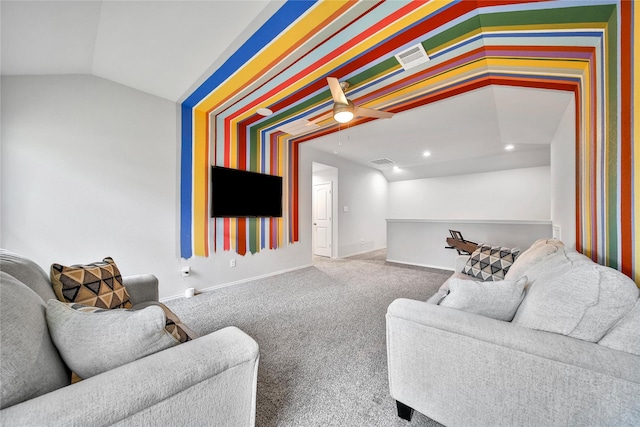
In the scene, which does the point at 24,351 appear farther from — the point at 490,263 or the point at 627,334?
the point at 490,263

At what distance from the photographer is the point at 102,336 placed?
2.34 feet

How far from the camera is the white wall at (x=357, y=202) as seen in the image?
528 centimetres

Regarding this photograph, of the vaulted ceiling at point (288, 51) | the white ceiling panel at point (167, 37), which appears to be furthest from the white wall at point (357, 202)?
the white ceiling panel at point (167, 37)

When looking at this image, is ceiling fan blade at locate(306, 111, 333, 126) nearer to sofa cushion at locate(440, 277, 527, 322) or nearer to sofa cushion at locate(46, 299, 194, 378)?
sofa cushion at locate(440, 277, 527, 322)

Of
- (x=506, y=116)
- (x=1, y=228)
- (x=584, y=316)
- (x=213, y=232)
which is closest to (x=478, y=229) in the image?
(x=506, y=116)

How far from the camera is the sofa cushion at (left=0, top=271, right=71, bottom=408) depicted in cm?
55

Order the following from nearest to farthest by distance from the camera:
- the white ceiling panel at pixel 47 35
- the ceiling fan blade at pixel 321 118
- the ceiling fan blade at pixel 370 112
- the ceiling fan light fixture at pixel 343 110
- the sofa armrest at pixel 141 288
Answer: the white ceiling panel at pixel 47 35 → the sofa armrest at pixel 141 288 → the ceiling fan light fixture at pixel 343 110 → the ceiling fan blade at pixel 370 112 → the ceiling fan blade at pixel 321 118

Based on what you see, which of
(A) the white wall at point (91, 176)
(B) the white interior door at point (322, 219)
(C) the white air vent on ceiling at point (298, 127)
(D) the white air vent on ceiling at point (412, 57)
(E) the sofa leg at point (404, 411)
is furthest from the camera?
(B) the white interior door at point (322, 219)

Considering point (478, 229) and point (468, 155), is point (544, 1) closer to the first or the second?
point (478, 229)

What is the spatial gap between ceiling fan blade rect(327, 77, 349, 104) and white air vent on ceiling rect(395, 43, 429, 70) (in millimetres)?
557

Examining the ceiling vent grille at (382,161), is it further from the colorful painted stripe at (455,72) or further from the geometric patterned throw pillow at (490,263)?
the geometric patterned throw pillow at (490,263)

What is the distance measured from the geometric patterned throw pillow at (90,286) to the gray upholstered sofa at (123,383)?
1.95ft

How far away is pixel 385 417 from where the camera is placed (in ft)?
3.88

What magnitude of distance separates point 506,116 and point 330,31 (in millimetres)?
2616
